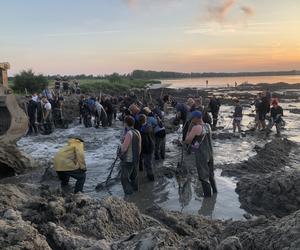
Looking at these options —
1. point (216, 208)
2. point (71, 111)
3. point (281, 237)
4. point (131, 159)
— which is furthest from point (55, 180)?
point (71, 111)

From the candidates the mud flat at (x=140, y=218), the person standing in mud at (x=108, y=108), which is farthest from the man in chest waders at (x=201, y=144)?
the person standing in mud at (x=108, y=108)

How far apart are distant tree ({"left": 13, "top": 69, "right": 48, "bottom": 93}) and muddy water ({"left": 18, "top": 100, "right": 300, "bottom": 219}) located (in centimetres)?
1915

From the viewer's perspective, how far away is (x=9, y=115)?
17969 mm

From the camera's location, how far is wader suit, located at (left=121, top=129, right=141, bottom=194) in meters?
10.0

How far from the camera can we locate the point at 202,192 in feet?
36.5

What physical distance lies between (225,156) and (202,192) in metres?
5.24

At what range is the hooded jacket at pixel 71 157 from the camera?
9.81 m

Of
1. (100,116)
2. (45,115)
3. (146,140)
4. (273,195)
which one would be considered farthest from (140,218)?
(100,116)

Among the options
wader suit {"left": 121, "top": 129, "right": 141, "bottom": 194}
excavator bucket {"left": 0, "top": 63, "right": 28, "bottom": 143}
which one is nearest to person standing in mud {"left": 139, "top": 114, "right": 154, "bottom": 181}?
wader suit {"left": 121, "top": 129, "right": 141, "bottom": 194}

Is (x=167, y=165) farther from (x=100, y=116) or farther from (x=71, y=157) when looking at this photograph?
(x=100, y=116)

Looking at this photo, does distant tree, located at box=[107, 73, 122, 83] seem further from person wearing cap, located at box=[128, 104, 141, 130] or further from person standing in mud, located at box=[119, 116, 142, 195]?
person standing in mud, located at box=[119, 116, 142, 195]

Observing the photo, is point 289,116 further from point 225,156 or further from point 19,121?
point 19,121

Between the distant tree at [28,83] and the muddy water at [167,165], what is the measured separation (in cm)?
1915

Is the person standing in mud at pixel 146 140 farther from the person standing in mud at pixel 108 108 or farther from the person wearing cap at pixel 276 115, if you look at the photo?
the person standing in mud at pixel 108 108
